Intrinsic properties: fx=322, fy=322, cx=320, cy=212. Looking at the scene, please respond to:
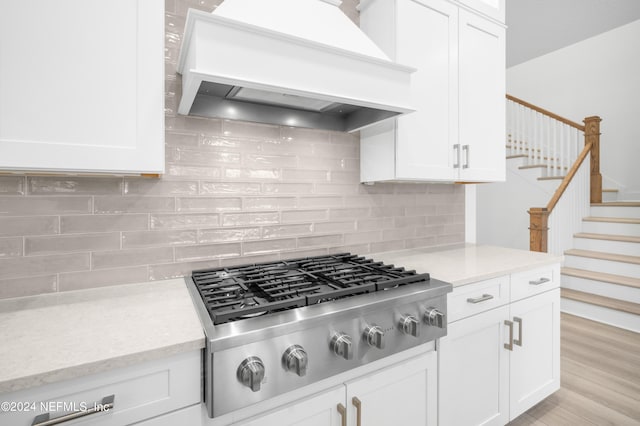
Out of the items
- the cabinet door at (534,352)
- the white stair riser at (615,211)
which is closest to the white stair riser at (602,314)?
the white stair riser at (615,211)

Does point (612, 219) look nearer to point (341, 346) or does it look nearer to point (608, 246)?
point (608, 246)

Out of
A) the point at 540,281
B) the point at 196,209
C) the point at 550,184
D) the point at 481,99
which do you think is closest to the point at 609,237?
the point at 550,184

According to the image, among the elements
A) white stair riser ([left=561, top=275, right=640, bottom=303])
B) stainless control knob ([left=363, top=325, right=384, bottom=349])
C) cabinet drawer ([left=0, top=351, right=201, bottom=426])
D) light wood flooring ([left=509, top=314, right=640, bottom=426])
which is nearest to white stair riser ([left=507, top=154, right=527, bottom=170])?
white stair riser ([left=561, top=275, right=640, bottom=303])

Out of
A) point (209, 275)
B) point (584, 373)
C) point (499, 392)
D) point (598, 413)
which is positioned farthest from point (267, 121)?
point (584, 373)

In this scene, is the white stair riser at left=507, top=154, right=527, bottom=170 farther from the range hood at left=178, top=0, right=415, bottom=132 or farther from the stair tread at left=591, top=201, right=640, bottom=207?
the range hood at left=178, top=0, right=415, bottom=132

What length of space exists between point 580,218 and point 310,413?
197 inches

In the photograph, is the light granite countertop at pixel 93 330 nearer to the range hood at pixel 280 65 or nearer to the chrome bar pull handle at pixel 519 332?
the chrome bar pull handle at pixel 519 332

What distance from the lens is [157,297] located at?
117 cm

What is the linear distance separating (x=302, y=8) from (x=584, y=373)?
2967 millimetres

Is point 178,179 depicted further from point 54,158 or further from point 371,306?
point 371,306

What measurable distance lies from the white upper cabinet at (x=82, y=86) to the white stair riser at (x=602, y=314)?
4149mm

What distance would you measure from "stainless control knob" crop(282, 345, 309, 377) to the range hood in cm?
88

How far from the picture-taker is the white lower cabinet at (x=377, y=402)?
99 cm

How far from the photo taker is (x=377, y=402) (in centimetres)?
116
